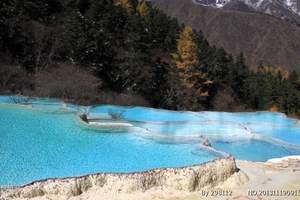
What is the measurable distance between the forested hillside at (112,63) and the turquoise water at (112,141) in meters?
4.55

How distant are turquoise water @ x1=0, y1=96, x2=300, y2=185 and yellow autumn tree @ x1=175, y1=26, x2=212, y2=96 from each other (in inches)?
425

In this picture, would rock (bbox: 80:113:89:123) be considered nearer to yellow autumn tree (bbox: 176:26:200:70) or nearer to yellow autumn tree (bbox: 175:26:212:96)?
yellow autumn tree (bbox: 175:26:212:96)

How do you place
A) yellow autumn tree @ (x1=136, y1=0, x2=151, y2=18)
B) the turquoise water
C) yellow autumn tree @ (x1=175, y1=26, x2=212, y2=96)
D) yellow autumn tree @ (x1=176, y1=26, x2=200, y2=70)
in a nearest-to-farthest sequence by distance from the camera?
the turquoise water, yellow autumn tree @ (x1=175, y1=26, x2=212, y2=96), yellow autumn tree @ (x1=176, y1=26, x2=200, y2=70), yellow autumn tree @ (x1=136, y1=0, x2=151, y2=18)

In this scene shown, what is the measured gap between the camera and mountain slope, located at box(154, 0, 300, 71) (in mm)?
119812

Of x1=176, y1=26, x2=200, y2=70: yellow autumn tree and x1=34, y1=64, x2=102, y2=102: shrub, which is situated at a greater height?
x1=176, y1=26, x2=200, y2=70: yellow autumn tree

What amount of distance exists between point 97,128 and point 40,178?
208 inches

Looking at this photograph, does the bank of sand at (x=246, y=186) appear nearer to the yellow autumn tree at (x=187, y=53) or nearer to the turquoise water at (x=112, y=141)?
the turquoise water at (x=112, y=141)

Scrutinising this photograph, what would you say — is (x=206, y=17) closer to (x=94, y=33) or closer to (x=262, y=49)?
(x=262, y=49)

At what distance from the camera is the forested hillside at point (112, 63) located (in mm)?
24203

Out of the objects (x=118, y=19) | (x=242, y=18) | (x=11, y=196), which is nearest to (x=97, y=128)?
(x=11, y=196)

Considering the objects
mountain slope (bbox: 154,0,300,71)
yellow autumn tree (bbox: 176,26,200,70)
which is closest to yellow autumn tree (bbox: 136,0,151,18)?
yellow autumn tree (bbox: 176,26,200,70)

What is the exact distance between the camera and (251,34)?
13188 centimetres

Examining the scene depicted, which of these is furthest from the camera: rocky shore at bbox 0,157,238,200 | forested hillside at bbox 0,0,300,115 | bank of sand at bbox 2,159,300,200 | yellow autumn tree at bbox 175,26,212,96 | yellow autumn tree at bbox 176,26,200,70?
yellow autumn tree at bbox 176,26,200,70

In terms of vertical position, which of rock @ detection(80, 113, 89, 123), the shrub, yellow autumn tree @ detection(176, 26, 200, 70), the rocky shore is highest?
yellow autumn tree @ detection(176, 26, 200, 70)
